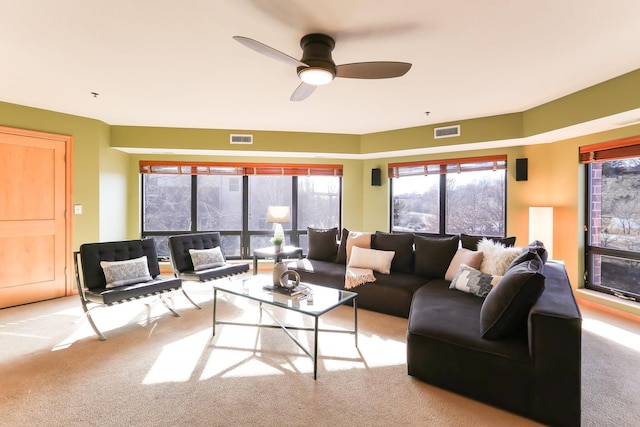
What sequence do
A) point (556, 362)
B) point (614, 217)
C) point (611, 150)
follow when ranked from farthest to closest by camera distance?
point (614, 217) → point (611, 150) → point (556, 362)

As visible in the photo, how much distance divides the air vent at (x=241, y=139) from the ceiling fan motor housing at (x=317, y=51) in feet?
9.83

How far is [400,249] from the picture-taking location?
411cm

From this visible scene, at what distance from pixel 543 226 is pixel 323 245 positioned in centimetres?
298

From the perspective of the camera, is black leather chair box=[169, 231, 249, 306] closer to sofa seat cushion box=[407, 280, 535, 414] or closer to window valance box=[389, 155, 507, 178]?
sofa seat cushion box=[407, 280, 535, 414]

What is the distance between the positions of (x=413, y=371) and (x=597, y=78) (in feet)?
10.6

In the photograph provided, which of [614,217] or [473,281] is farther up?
[614,217]

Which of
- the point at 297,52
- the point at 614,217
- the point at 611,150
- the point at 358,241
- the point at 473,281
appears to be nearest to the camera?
the point at 297,52

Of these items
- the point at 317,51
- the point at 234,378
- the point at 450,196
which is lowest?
the point at 234,378

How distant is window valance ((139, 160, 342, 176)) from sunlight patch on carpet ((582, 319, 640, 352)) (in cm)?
410

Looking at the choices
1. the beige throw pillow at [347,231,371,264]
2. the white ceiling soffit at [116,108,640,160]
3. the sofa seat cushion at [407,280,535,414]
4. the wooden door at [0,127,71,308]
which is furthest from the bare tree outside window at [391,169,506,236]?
the wooden door at [0,127,71,308]

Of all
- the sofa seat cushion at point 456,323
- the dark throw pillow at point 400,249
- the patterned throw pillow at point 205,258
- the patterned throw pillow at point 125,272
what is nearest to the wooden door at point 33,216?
the patterned throw pillow at point 125,272

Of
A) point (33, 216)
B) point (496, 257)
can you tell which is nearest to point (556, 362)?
point (496, 257)

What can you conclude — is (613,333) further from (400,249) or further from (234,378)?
(234,378)

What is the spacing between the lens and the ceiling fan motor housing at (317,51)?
2.25 metres
